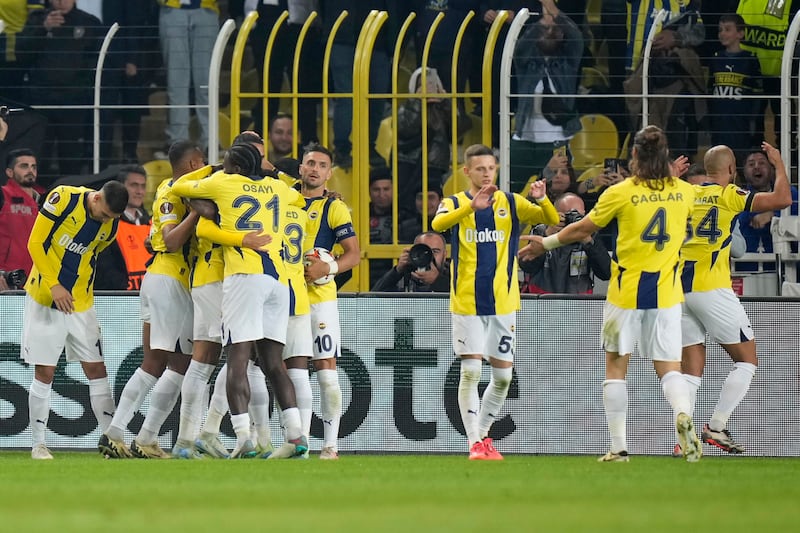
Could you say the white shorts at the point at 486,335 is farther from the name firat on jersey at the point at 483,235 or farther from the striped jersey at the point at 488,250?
the name firat on jersey at the point at 483,235

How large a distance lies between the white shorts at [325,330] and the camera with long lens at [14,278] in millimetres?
2874

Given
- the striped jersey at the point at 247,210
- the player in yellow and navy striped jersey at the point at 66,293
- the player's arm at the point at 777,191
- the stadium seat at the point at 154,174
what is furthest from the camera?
the stadium seat at the point at 154,174

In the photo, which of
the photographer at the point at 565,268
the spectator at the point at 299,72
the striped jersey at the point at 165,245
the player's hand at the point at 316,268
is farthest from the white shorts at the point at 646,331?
the spectator at the point at 299,72

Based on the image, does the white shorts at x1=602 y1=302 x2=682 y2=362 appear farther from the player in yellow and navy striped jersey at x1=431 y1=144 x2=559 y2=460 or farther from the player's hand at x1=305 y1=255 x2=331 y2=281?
the player's hand at x1=305 y1=255 x2=331 y2=281

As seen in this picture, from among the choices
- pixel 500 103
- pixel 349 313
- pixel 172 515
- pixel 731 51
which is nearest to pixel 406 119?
pixel 500 103

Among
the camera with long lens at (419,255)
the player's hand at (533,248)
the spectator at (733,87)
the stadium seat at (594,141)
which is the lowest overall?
the camera with long lens at (419,255)

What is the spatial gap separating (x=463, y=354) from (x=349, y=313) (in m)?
1.69

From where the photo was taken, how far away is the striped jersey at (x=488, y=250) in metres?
10.2

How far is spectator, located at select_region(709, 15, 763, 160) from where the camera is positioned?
1269cm

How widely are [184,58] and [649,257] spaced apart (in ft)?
20.0

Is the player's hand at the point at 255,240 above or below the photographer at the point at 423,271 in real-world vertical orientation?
above

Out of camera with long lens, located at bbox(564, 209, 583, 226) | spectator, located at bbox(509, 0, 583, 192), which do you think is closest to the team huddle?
camera with long lens, located at bbox(564, 209, 583, 226)

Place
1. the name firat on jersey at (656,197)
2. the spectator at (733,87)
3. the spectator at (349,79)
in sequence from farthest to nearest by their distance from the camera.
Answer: the spectator at (733,87) < the spectator at (349,79) < the name firat on jersey at (656,197)

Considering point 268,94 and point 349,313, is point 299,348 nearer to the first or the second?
point 349,313
